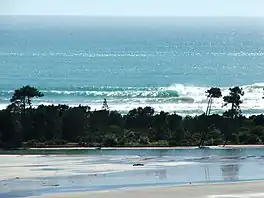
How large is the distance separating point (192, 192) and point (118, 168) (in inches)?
245

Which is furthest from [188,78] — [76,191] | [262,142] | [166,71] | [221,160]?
[76,191]

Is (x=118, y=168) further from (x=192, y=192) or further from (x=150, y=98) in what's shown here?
(x=150, y=98)

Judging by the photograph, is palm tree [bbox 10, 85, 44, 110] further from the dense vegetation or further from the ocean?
the ocean

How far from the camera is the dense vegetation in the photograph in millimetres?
43844

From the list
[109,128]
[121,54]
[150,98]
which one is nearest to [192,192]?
[109,128]

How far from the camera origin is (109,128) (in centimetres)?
4653

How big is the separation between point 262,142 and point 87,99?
27393 millimetres

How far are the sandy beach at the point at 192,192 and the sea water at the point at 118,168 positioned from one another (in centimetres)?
101

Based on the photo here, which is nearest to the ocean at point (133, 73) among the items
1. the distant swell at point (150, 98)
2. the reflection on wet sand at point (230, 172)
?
the distant swell at point (150, 98)

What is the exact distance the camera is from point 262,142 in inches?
1768

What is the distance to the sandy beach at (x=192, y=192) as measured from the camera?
29984 mm

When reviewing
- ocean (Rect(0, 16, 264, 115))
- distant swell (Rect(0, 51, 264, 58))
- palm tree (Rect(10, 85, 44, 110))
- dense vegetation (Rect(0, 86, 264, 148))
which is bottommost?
dense vegetation (Rect(0, 86, 264, 148))

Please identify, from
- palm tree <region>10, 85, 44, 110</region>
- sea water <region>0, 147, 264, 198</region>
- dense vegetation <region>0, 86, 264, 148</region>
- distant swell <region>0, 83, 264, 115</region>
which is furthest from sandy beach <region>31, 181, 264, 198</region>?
distant swell <region>0, 83, 264, 115</region>

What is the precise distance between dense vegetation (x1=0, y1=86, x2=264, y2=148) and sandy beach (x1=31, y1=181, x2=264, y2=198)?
472 inches
